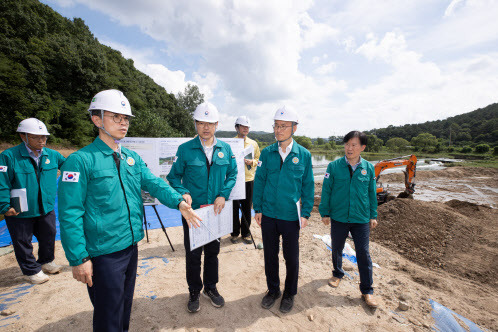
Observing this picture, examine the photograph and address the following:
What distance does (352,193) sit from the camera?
2832 millimetres

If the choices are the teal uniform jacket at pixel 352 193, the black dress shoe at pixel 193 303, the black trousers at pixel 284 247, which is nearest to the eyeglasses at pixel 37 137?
the black dress shoe at pixel 193 303

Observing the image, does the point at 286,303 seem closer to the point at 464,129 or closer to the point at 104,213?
the point at 104,213

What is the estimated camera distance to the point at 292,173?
2.51 meters

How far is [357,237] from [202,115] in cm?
258

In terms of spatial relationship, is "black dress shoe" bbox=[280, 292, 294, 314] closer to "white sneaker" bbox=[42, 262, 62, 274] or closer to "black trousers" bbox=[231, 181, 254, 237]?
"black trousers" bbox=[231, 181, 254, 237]

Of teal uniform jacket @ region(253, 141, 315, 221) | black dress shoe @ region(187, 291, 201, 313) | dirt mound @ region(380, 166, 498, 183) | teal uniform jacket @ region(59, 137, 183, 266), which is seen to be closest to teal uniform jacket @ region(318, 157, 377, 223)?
teal uniform jacket @ region(253, 141, 315, 221)

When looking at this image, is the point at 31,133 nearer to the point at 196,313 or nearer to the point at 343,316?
the point at 196,313

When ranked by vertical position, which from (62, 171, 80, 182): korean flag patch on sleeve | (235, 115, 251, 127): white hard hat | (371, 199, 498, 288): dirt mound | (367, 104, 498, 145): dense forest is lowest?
(371, 199, 498, 288): dirt mound

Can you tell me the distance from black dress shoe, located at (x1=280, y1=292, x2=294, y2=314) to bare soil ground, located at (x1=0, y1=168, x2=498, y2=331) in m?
0.06

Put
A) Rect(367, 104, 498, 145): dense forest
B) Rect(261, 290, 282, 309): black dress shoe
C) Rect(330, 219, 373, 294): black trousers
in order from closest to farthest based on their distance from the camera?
Rect(261, 290, 282, 309): black dress shoe
Rect(330, 219, 373, 294): black trousers
Rect(367, 104, 498, 145): dense forest

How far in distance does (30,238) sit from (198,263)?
2625 millimetres

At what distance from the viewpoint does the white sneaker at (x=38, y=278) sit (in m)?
3.01

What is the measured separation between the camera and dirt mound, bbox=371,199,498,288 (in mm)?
4453

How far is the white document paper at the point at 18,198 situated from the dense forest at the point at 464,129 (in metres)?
89.5
